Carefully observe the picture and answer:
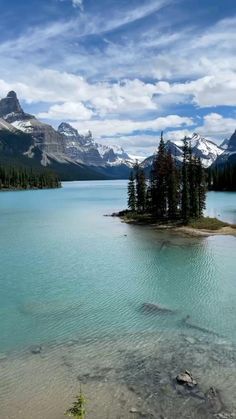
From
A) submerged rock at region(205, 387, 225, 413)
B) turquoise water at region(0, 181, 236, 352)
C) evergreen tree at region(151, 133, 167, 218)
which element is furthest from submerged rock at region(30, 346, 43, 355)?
evergreen tree at region(151, 133, 167, 218)

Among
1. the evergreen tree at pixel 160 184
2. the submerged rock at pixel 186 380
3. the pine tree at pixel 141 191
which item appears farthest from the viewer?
the pine tree at pixel 141 191

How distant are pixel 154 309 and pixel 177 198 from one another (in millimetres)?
64267

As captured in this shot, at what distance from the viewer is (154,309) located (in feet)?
115

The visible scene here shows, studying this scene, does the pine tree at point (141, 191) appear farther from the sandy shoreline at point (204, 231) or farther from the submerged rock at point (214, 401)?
the submerged rock at point (214, 401)

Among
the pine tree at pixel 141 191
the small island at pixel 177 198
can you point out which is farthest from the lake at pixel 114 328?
the pine tree at pixel 141 191

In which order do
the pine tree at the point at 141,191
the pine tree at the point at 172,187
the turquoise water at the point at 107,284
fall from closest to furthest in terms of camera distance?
the turquoise water at the point at 107,284, the pine tree at the point at 172,187, the pine tree at the point at 141,191

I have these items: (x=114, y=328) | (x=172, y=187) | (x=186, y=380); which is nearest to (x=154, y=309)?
(x=114, y=328)

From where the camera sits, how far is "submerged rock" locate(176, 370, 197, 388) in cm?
2185

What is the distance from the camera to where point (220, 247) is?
63.2m

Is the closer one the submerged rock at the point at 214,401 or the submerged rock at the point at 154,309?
the submerged rock at the point at 214,401

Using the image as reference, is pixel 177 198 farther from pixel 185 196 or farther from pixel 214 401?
pixel 214 401

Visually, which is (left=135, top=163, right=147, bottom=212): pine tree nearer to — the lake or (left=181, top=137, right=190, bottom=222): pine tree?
(left=181, top=137, right=190, bottom=222): pine tree

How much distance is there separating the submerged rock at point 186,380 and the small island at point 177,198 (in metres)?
58.9

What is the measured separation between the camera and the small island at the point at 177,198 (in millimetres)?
87438
